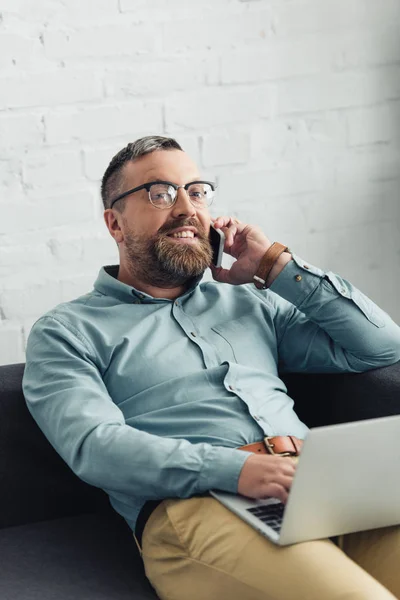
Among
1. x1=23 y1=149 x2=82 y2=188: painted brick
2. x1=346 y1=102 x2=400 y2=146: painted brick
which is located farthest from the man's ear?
x1=346 y1=102 x2=400 y2=146: painted brick

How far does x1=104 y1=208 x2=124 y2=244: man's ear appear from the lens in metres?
2.16

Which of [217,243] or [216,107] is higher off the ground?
[216,107]

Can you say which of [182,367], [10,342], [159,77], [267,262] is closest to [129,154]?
[267,262]

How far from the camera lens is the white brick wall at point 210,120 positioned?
254 centimetres

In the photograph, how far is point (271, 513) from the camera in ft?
5.49

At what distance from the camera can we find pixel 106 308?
80.9 inches

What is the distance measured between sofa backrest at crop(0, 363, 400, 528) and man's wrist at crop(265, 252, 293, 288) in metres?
0.25

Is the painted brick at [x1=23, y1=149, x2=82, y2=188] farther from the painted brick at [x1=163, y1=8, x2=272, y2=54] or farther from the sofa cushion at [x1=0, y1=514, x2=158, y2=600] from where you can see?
the sofa cushion at [x1=0, y1=514, x2=158, y2=600]

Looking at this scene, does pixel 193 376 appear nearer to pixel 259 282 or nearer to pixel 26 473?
pixel 259 282

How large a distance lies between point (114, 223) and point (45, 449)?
1.66 ft

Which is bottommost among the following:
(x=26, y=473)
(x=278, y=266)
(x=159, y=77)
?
(x=26, y=473)

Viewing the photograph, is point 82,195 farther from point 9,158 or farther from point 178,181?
point 178,181

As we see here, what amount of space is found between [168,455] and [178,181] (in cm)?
63

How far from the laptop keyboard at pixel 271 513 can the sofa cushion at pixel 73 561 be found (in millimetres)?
265
